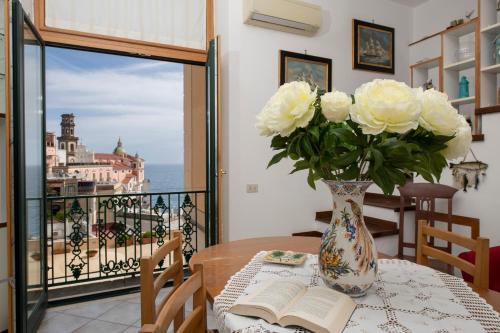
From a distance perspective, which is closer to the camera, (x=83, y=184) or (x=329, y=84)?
(x=329, y=84)

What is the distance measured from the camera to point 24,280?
2.09m

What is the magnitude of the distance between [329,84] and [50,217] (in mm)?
3294

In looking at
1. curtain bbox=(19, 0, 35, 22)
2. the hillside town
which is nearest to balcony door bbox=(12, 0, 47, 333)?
curtain bbox=(19, 0, 35, 22)

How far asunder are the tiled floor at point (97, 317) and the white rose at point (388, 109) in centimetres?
221

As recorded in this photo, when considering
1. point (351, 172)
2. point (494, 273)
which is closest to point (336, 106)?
point (351, 172)

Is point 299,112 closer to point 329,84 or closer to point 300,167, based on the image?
point 300,167

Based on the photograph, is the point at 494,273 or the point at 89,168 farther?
the point at 89,168

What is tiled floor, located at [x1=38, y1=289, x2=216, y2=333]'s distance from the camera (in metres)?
2.52

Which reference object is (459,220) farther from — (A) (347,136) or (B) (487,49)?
(A) (347,136)

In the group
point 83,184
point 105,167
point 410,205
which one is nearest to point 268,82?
point 410,205

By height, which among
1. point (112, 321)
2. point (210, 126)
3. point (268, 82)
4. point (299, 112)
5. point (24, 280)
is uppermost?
point (268, 82)

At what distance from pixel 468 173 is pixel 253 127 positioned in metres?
1.98

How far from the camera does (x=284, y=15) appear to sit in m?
3.44

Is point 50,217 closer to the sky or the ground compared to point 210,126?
closer to the ground
